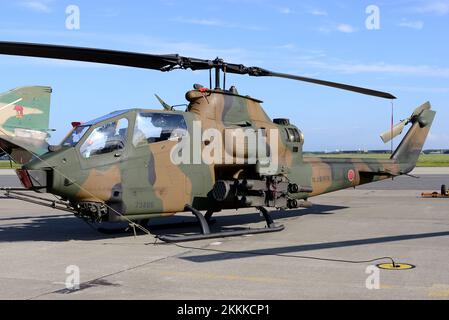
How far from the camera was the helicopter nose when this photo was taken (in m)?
8.22

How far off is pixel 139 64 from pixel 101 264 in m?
3.86

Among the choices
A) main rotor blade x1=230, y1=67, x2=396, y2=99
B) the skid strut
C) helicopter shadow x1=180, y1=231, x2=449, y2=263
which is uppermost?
main rotor blade x1=230, y1=67, x2=396, y2=99

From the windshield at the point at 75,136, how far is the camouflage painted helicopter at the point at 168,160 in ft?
0.09

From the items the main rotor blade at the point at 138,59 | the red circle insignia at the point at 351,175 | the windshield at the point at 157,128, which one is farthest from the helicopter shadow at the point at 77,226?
the main rotor blade at the point at 138,59

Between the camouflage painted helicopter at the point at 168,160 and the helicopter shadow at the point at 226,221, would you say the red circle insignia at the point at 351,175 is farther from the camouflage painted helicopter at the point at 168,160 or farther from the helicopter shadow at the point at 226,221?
the camouflage painted helicopter at the point at 168,160

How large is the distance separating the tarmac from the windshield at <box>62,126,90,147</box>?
1906 mm

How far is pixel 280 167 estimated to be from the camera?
10.9 meters

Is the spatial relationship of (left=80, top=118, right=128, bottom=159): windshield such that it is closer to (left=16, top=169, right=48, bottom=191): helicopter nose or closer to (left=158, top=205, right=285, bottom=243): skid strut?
(left=16, top=169, right=48, bottom=191): helicopter nose

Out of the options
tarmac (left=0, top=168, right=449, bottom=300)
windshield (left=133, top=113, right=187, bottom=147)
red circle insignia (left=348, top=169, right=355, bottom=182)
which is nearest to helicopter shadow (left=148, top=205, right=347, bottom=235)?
tarmac (left=0, top=168, right=449, bottom=300)

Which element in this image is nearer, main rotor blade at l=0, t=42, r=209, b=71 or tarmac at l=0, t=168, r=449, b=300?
tarmac at l=0, t=168, r=449, b=300
